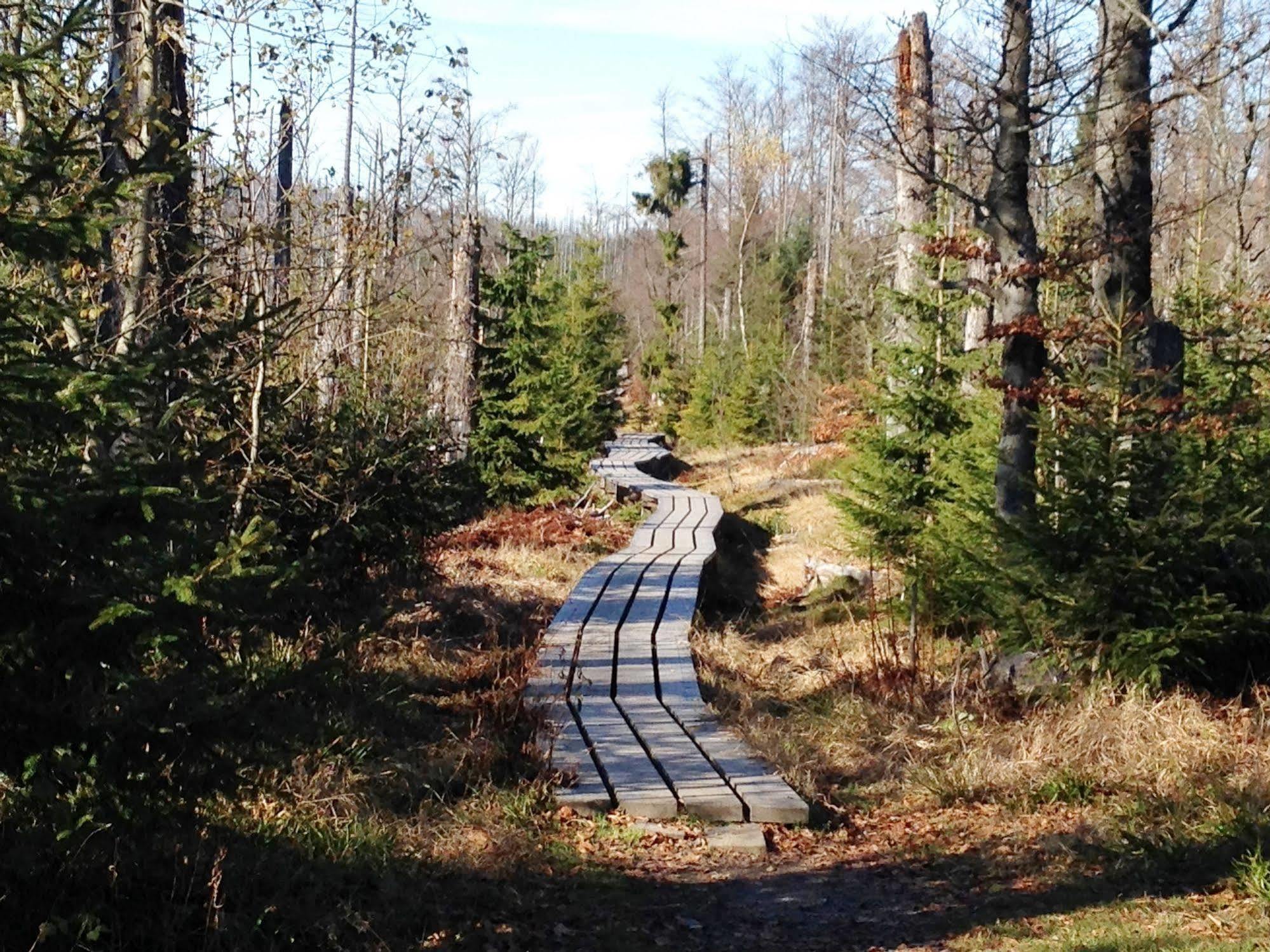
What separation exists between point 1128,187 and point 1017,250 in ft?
4.00

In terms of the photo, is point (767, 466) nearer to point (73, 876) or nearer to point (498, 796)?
point (498, 796)

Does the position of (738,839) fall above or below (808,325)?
below

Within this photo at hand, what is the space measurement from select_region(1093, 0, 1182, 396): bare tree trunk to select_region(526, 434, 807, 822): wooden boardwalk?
4080mm

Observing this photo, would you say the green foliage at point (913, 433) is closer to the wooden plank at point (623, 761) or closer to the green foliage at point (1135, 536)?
the green foliage at point (1135, 536)

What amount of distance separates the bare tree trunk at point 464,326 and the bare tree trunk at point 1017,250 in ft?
31.3

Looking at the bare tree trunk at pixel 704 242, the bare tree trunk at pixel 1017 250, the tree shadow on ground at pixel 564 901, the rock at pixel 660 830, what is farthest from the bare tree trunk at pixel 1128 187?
the bare tree trunk at pixel 704 242

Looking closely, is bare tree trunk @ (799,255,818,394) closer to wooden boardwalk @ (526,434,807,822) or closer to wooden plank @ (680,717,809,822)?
wooden boardwalk @ (526,434,807,822)

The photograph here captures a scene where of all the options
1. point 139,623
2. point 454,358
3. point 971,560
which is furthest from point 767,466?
point 139,623

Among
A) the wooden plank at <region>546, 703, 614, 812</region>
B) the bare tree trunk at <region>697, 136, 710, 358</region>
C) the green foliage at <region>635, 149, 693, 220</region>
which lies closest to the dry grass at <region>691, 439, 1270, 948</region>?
the wooden plank at <region>546, 703, 614, 812</region>

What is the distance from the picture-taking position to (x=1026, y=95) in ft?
27.6

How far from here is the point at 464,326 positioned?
1759 centimetres

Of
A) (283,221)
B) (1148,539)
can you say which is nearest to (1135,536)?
(1148,539)

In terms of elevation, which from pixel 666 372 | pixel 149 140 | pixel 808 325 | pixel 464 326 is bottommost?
pixel 666 372

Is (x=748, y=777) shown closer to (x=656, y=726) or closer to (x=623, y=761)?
(x=623, y=761)
